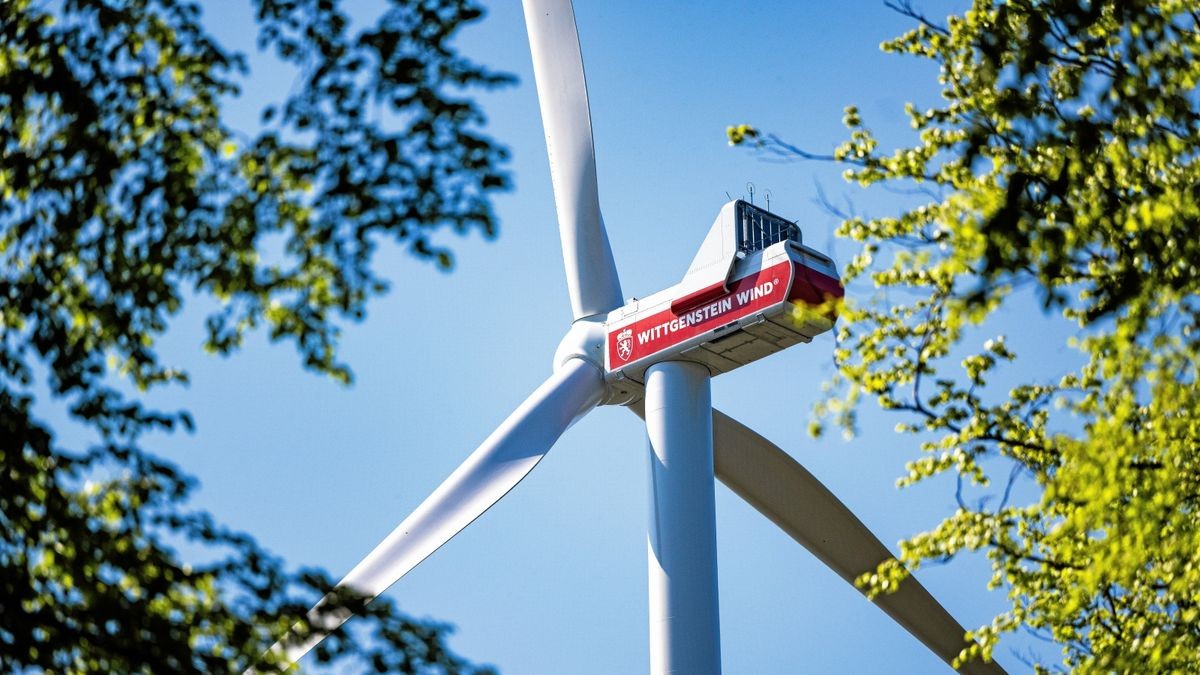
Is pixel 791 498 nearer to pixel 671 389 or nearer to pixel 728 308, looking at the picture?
pixel 671 389

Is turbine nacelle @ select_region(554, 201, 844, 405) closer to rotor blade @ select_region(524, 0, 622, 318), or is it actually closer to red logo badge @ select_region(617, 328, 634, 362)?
red logo badge @ select_region(617, 328, 634, 362)

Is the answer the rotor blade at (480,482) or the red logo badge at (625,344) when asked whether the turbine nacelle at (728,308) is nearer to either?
the red logo badge at (625,344)

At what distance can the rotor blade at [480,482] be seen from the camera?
22.7 meters

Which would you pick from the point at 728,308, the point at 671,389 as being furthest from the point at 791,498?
the point at 728,308

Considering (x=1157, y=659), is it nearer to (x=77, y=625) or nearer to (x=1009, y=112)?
(x=1009, y=112)

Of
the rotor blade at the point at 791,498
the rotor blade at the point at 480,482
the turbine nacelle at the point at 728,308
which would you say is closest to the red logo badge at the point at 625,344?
the turbine nacelle at the point at 728,308

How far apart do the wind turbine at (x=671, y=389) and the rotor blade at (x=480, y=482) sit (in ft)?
0.07

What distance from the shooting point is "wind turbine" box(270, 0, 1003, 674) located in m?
23.0

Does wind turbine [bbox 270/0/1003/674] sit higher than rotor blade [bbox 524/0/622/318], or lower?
lower

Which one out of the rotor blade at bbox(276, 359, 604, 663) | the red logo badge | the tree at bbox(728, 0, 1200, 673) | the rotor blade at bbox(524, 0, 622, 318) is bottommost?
the tree at bbox(728, 0, 1200, 673)

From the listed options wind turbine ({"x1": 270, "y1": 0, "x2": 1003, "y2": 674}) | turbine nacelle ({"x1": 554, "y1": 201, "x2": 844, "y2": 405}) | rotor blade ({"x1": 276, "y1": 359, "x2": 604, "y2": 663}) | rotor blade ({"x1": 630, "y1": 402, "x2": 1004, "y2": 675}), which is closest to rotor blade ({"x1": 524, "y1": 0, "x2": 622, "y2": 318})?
wind turbine ({"x1": 270, "y1": 0, "x2": 1003, "y2": 674})

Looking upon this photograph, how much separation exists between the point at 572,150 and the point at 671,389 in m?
4.27

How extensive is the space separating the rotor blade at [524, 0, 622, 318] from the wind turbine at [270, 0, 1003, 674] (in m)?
0.02

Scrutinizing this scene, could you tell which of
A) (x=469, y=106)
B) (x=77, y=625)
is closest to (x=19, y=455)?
(x=77, y=625)
